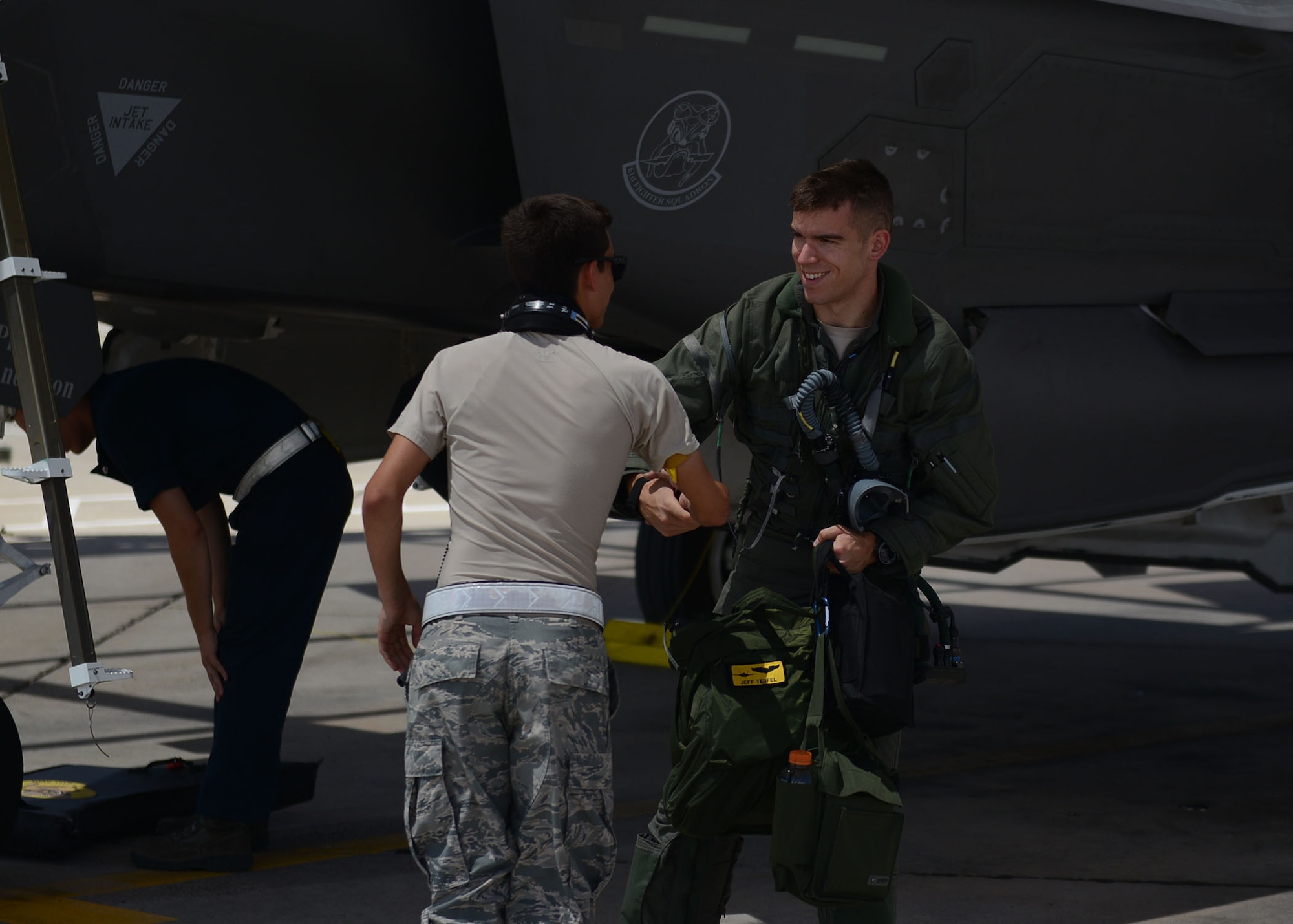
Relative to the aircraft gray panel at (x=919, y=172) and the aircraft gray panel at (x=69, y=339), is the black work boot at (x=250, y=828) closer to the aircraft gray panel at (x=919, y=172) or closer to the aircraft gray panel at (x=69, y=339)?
the aircraft gray panel at (x=69, y=339)

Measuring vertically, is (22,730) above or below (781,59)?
below

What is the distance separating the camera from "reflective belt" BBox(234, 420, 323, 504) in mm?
4512

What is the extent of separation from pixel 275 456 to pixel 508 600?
200 centimetres

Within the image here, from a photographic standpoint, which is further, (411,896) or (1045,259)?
(1045,259)

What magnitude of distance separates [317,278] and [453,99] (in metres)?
0.75

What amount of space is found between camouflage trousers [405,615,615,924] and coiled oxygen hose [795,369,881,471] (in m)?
0.69

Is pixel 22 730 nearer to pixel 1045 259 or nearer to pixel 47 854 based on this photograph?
pixel 47 854

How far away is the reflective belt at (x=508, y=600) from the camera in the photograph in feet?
9.00

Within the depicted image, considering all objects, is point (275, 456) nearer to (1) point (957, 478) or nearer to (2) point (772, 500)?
(2) point (772, 500)

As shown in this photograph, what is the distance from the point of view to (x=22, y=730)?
6.52 meters

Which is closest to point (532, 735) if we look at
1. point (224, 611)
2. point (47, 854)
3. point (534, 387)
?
point (534, 387)

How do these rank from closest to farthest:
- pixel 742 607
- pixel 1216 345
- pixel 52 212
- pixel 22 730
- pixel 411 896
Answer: pixel 742 607
pixel 411 896
pixel 52 212
pixel 1216 345
pixel 22 730

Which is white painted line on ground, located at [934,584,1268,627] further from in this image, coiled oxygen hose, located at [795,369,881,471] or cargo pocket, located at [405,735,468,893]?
cargo pocket, located at [405,735,468,893]

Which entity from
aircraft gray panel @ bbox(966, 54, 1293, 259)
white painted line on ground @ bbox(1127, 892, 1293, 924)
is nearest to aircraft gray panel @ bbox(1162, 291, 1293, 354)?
aircraft gray panel @ bbox(966, 54, 1293, 259)
